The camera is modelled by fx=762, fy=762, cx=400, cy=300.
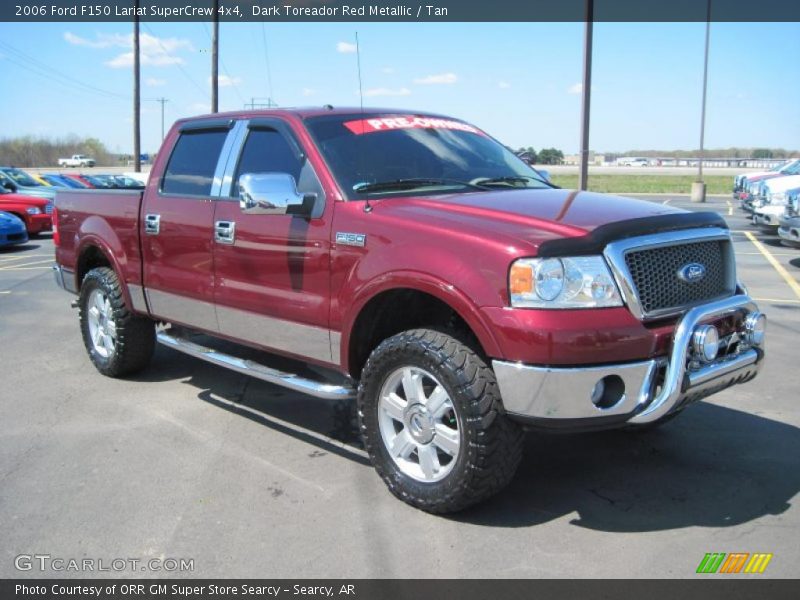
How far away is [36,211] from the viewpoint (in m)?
18.6

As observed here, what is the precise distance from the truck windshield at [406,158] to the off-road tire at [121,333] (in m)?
2.38

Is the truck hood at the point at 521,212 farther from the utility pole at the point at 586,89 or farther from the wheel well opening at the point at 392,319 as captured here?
the utility pole at the point at 586,89

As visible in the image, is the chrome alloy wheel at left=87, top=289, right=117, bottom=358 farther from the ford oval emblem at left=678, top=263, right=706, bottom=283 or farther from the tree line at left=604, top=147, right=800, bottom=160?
the tree line at left=604, top=147, right=800, bottom=160

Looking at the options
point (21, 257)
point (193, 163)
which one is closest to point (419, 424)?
point (193, 163)

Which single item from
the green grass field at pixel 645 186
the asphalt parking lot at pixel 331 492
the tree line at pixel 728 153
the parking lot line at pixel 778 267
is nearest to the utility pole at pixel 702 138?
the green grass field at pixel 645 186

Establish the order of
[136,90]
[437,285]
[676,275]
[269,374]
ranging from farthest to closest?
[136,90] < [269,374] < [676,275] < [437,285]

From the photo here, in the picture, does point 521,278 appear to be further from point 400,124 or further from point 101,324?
point 101,324

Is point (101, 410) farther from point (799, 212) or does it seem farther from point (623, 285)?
point (799, 212)

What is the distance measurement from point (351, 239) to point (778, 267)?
34.5 ft

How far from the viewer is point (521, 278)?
3297mm

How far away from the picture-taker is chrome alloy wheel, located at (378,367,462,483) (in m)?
3.66

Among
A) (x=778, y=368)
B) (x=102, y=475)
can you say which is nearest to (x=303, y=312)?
(x=102, y=475)

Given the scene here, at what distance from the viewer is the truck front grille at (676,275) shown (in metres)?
3.47
